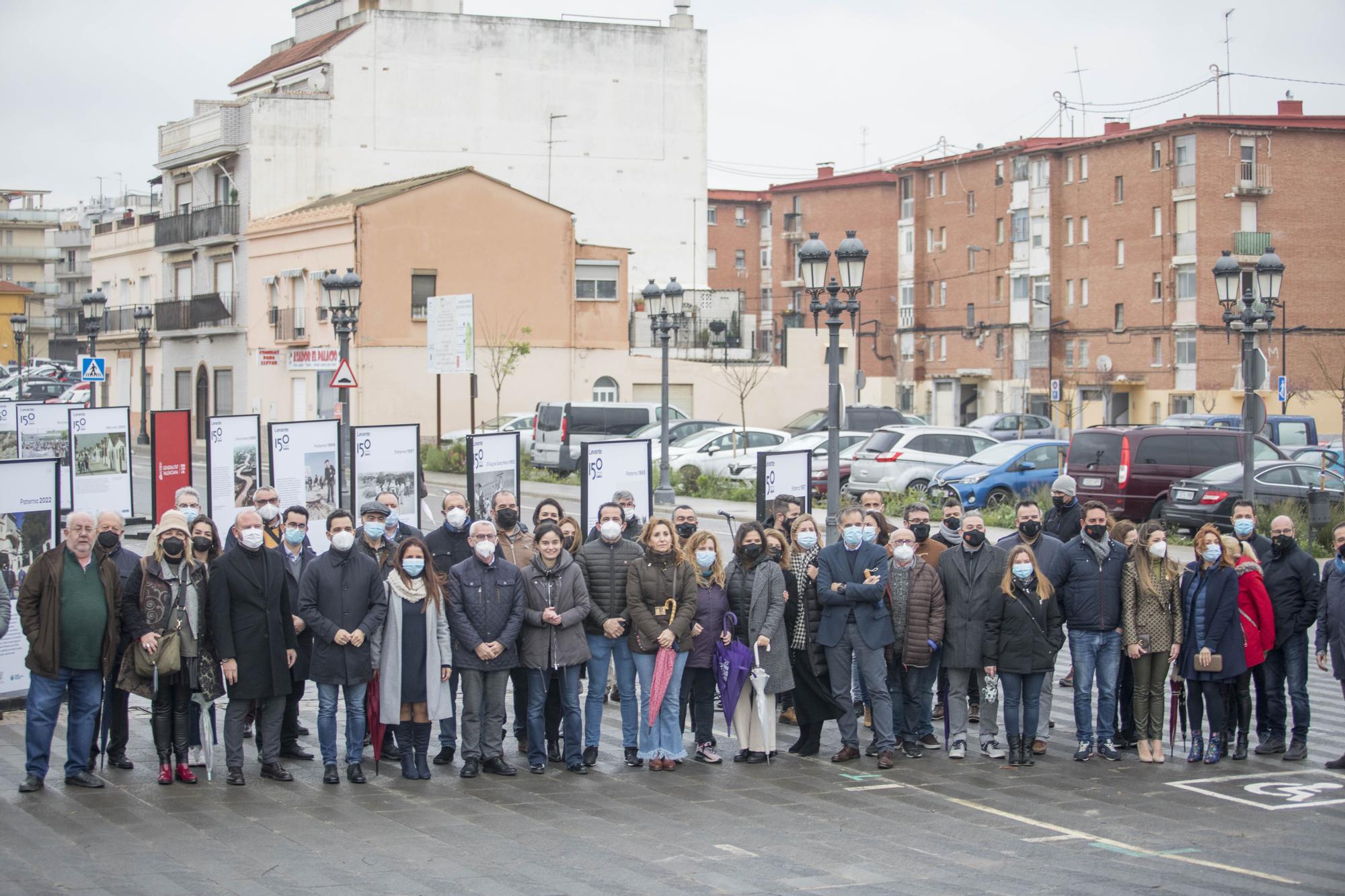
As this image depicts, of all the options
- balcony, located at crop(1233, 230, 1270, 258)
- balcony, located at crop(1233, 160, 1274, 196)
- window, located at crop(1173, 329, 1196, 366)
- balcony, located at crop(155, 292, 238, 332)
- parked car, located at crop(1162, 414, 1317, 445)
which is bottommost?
parked car, located at crop(1162, 414, 1317, 445)

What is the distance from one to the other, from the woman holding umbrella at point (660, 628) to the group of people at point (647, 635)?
18 mm

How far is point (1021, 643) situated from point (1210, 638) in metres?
1.56

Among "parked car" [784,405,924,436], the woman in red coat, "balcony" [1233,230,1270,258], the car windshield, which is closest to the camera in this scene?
the woman in red coat

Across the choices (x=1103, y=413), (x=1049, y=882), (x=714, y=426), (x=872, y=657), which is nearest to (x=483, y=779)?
(x=872, y=657)

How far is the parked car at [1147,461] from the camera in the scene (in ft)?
89.2

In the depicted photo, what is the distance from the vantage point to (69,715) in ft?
33.9

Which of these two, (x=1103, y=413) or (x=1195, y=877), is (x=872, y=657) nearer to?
(x=1195, y=877)

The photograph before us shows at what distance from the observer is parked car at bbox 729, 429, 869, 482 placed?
35.1 m

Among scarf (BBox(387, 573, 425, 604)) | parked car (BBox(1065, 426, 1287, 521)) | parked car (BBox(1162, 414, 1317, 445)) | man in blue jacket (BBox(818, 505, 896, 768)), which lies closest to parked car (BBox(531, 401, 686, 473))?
parked car (BBox(1162, 414, 1317, 445))

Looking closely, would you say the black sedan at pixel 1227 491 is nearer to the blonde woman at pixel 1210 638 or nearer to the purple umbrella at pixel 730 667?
the blonde woman at pixel 1210 638

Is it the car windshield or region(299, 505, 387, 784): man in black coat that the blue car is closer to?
the car windshield

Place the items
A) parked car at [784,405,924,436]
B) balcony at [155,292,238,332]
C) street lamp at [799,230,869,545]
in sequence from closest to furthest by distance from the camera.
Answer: street lamp at [799,230,869,545] < parked car at [784,405,924,436] < balcony at [155,292,238,332]

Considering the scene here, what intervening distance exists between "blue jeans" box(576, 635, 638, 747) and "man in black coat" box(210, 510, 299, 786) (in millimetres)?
2247

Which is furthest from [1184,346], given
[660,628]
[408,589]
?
[408,589]
